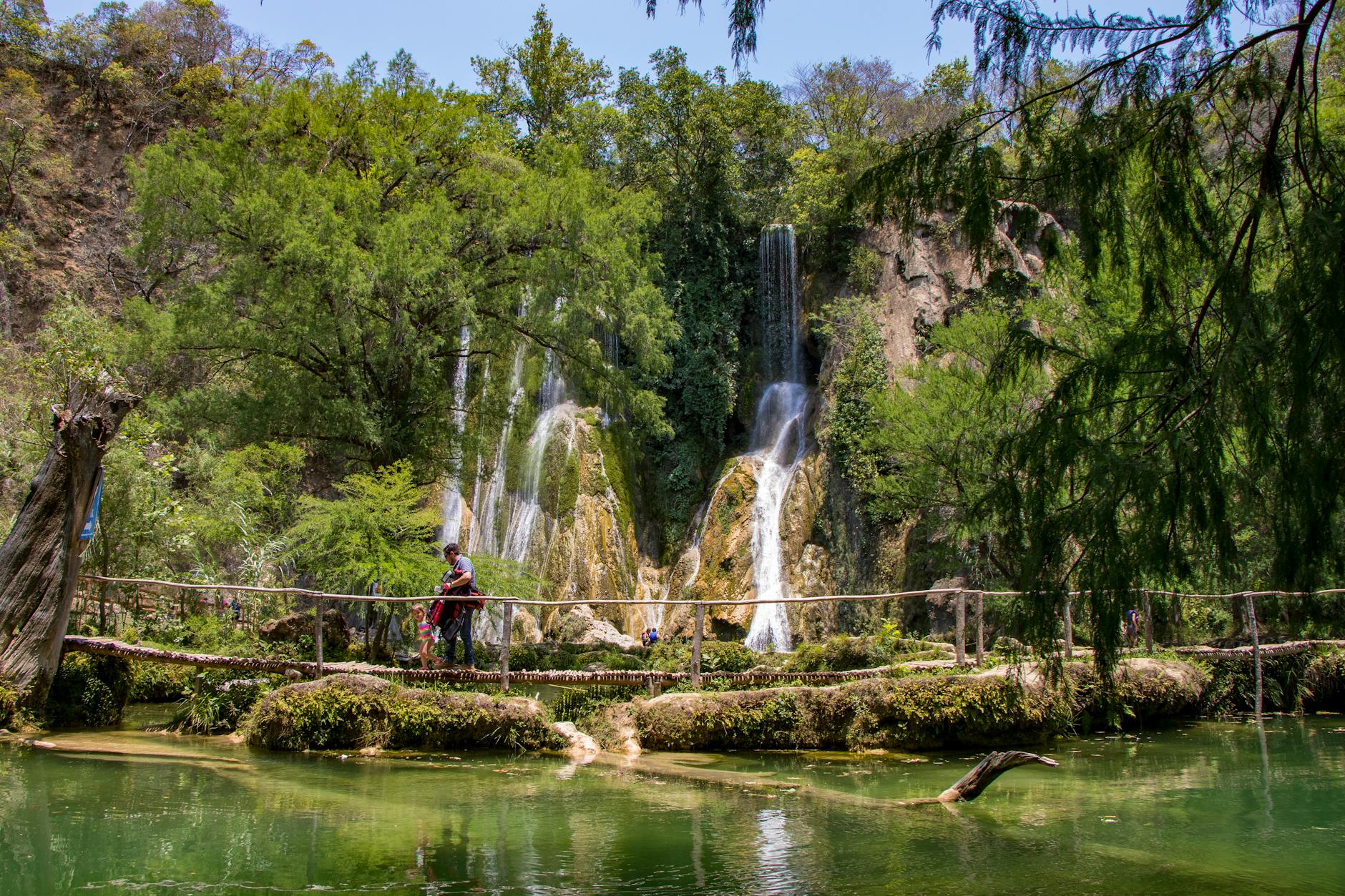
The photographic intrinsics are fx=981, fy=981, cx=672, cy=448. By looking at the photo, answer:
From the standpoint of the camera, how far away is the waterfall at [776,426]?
2214cm

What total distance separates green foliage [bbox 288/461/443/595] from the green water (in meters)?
3.09

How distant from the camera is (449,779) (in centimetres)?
884

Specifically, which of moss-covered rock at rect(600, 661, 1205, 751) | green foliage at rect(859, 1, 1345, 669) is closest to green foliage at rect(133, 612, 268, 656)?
moss-covered rock at rect(600, 661, 1205, 751)

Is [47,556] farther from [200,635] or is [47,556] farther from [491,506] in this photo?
[491,506]

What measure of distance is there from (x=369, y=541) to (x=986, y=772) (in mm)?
8748

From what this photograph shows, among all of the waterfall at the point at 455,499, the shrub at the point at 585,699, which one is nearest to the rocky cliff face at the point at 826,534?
the waterfall at the point at 455,499

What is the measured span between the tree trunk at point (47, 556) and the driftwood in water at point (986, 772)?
914 cm

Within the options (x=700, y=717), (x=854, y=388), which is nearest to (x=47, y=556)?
(x=700, y=717)

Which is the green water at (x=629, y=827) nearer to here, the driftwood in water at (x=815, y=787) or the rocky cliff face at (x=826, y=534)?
the driftwood in water at (x=815, y=787)

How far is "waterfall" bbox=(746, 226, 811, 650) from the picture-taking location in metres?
22.1

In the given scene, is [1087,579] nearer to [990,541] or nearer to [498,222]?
[498,222]

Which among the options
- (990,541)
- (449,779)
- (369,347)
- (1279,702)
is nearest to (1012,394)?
(990,541)

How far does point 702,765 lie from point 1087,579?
20.7ft

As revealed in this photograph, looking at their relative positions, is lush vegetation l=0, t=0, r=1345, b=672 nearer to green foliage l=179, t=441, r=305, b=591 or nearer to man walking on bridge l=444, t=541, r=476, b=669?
green foliage l=179, t=441, r=305, b=591
